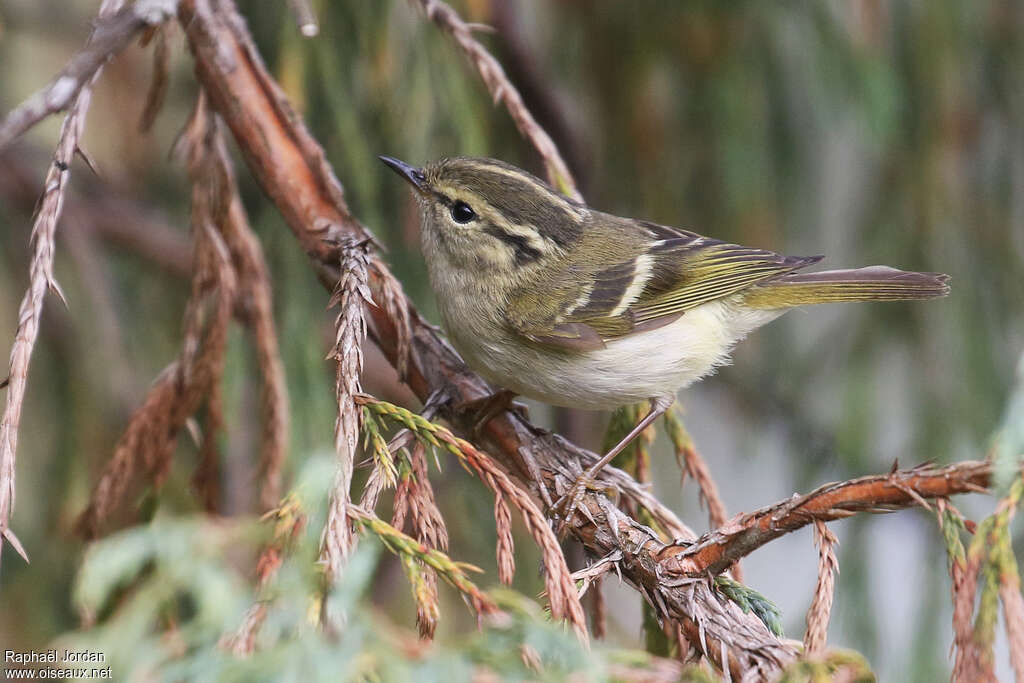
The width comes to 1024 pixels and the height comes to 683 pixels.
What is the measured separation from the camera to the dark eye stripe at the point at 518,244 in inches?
85.0

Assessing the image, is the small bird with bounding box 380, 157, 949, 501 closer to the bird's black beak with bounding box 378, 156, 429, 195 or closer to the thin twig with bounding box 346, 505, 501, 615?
the bird's black beak with bounding box 378, 156, 429, 195

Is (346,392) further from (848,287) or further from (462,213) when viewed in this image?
(848,287)

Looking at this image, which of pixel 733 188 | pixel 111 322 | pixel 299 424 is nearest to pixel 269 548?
pixel 299 424

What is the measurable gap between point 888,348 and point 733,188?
69cm

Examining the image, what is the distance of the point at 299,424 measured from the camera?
6.74ft

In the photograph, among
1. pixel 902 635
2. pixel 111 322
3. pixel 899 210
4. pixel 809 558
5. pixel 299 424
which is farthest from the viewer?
pixel 809 558

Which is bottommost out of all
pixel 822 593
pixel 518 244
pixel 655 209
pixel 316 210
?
pixel 822 593

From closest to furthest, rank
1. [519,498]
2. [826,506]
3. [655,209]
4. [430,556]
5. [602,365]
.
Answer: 1. [430,556]
2. [826,506]
3. [519,498]
4. [602,365]
5. [655,209]

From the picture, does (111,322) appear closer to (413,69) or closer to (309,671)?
(413,69)

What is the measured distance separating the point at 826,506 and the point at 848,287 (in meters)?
1.16

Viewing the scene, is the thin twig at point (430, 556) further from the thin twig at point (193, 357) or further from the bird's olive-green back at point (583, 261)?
the bird's olive-green back at point (583, 261)

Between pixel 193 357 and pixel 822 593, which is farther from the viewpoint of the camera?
pixel 193 357

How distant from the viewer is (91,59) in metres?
1.30

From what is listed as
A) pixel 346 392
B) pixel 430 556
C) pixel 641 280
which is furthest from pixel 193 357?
pixel 641 280
